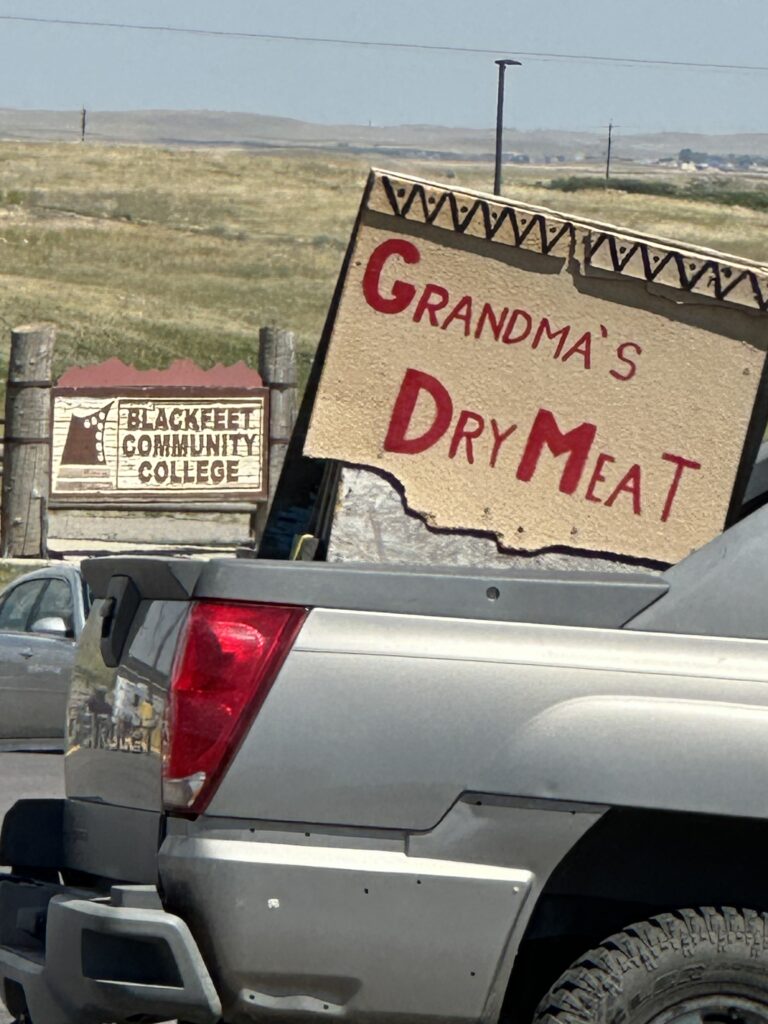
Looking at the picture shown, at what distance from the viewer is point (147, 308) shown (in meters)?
54.6

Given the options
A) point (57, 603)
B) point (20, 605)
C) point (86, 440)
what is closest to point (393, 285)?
point (57, 603)

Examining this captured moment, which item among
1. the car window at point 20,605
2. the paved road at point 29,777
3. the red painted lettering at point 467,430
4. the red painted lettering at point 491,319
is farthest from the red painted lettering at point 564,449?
the car window at point 20,605

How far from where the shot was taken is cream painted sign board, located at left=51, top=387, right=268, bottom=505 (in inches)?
664

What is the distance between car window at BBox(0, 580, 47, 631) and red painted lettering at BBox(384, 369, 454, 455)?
22.7ft

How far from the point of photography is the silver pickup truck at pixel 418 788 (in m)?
3.38

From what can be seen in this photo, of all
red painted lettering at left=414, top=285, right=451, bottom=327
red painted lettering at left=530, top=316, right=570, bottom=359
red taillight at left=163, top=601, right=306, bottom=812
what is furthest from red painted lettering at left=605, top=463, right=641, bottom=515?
red taillight at left=163, top=601, right=306, bottom=812

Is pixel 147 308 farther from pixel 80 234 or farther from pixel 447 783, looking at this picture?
pixel 447 783

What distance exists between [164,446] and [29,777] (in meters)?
7.63

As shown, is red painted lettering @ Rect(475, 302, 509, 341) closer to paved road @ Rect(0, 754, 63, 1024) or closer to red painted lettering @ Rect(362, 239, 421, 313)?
red painted lettering @ Rect(362, 239, 421, 313)

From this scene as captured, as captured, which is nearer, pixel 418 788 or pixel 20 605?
pixel 418 788

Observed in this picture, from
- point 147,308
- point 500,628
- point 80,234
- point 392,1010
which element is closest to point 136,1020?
point 392,1010

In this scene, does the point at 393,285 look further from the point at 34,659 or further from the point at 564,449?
the point at 34,659

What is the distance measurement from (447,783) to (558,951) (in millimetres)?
558

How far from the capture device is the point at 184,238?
71438 millimetres
